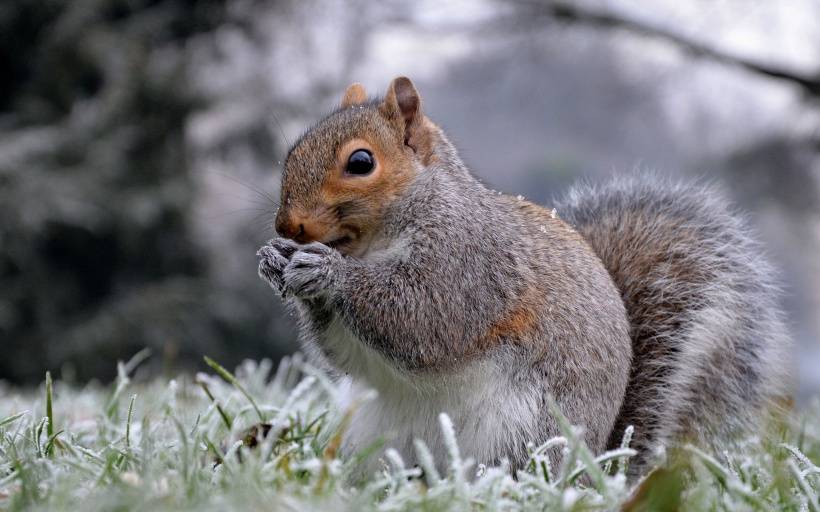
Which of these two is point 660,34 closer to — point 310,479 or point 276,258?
point 276,258

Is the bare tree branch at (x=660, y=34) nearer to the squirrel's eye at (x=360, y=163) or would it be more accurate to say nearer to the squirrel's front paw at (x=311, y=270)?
the squirrel's eye at (x=360, y=163)

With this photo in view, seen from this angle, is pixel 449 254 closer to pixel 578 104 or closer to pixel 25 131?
pixel 578 104

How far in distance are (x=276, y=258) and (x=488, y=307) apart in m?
0.40

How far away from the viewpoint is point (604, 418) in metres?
1.59

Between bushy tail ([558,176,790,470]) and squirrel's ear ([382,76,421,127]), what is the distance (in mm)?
535

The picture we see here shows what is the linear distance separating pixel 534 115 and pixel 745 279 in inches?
138

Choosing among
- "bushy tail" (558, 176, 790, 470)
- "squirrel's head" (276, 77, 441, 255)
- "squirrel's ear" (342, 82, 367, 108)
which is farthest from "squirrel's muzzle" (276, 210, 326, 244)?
"bushy tail" (558, 176, 790, 470)

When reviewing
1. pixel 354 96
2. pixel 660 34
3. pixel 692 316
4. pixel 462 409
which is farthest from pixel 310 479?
pixel 660 34

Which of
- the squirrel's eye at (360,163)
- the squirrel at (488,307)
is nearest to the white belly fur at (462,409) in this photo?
the squirrel at (488,307)

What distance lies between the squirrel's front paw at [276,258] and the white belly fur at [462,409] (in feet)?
0.53

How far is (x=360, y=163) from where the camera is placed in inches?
64.0

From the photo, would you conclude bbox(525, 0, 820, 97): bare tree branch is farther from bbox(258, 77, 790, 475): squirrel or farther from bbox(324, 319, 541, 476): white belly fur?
bbox(324, 319, 541, 476): white belly fur

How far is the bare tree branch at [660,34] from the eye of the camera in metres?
4.60

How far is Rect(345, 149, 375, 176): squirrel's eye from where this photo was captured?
1.62 metres
